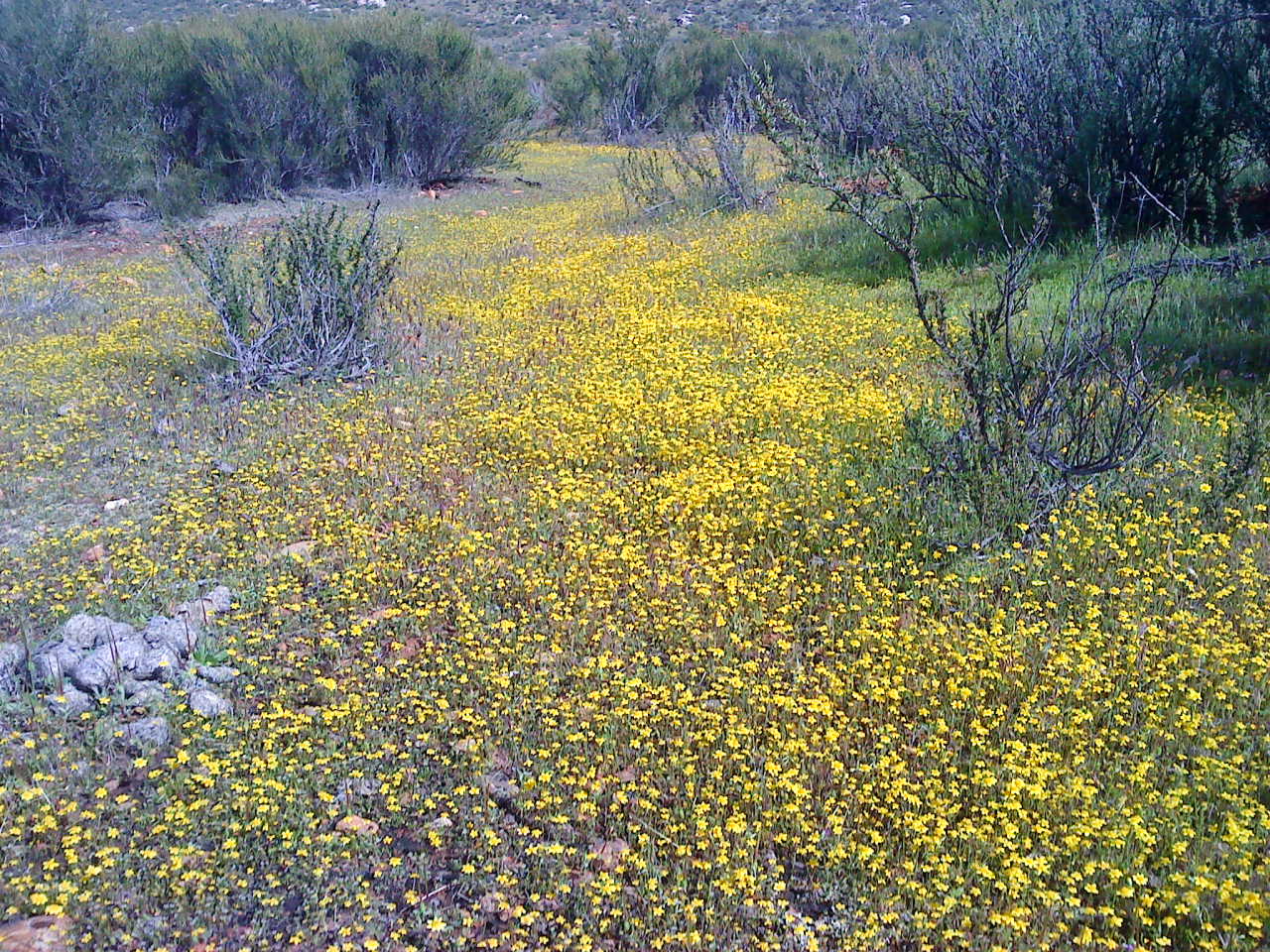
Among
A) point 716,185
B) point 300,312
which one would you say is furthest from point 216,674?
point 716,185

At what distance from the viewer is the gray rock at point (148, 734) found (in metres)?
3.82

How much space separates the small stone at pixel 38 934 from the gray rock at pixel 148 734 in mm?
815

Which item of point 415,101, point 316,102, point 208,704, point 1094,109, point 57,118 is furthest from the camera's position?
point 415,101

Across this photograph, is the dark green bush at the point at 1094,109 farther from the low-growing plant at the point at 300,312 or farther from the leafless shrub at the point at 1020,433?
the low-growing plant at the point at 300,312

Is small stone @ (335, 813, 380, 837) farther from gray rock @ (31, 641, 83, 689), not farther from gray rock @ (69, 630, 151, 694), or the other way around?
gray rock @ (31, 641, 83, 689)

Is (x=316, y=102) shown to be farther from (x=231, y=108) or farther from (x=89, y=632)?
(x=89, y=632)

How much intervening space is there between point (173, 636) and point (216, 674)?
11.6 inches

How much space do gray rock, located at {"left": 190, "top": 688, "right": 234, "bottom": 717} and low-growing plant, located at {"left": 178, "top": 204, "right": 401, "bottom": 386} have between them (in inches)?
154

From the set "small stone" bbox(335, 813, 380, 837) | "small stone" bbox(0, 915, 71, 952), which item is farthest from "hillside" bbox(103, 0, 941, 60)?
"small stone" bbox(0, 915, 71, 952)

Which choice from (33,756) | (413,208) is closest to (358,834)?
(33,756)

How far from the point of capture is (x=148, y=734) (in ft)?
12.6

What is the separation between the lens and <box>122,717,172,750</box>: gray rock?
150 inches

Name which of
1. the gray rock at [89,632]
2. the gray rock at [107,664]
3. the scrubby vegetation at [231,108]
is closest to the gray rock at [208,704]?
the gray rock at [107,664]

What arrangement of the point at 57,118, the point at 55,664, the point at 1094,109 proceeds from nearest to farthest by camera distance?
the point at 55,664 < the point at 1094,109 < the point at 57,118
